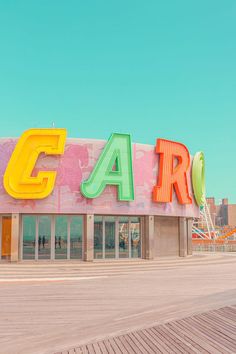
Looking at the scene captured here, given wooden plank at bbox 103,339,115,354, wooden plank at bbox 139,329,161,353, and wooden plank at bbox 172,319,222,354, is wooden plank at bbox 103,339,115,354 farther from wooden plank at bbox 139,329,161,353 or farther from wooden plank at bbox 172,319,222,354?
wooden plank at bbox 172,319,222,354

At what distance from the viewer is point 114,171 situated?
26.1 m

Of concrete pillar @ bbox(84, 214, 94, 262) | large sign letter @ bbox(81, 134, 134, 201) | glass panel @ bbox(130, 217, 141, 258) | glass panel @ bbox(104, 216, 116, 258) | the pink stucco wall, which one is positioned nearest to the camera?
the pink stucco wall

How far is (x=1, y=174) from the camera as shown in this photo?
25219 millimetres

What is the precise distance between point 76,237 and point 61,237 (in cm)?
109

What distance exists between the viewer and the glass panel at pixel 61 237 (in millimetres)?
26219

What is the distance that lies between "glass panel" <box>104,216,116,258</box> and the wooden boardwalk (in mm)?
17409

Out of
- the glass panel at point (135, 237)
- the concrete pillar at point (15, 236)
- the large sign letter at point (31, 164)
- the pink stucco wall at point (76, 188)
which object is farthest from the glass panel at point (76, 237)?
the glass panel at point (135, 237)

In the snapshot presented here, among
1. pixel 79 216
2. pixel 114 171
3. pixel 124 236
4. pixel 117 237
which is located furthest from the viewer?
pixel 124 236

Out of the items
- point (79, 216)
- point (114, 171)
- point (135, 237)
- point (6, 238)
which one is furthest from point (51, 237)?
point (135, 237)

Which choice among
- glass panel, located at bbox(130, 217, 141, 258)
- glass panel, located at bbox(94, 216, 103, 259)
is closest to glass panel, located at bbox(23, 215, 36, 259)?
glass panel, located at bbox(94, 216, 103, 259)

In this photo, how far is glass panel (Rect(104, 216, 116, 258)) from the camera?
2745cm

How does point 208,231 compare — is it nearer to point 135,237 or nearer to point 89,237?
point 135,237

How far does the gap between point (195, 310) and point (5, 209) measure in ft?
56.1

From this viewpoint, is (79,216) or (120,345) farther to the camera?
(79,216)
